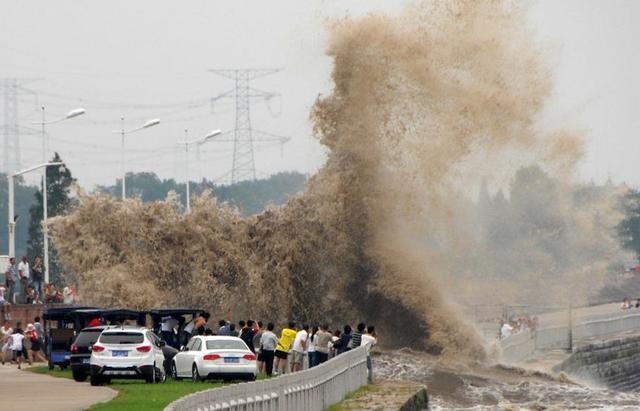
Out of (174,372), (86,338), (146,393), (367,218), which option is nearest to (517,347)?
(367,218)

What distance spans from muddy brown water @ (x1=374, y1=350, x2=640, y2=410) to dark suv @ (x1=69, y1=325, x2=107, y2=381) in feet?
30.3

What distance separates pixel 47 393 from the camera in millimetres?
37344

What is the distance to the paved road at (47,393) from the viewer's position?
32869 mm

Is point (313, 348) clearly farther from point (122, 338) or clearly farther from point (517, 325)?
point (517, 325)

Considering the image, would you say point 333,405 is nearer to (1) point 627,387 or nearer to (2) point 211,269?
(2) point 211,269

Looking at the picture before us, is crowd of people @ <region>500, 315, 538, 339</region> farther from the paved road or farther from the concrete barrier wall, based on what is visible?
the paved road

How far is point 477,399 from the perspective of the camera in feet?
166

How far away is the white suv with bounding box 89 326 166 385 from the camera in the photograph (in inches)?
1571

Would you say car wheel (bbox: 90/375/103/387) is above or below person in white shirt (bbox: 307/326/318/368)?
below

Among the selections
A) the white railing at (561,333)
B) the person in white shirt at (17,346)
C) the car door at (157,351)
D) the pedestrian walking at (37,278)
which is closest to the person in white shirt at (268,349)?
the car door at (157,351)

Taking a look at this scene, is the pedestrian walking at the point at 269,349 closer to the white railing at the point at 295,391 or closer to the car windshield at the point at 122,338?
the white railing at the point at 295,391

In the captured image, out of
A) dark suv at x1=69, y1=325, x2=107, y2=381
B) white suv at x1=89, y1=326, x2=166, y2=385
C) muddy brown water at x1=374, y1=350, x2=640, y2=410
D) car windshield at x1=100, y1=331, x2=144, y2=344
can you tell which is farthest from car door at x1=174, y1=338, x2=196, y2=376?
muddy brown water at x1=374, y1=350, x2=640, y2=410

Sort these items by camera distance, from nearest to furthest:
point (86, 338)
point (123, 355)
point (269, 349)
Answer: point (123, 355), point (86, 338), point (269, 349)

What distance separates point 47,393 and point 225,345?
17.2ft
